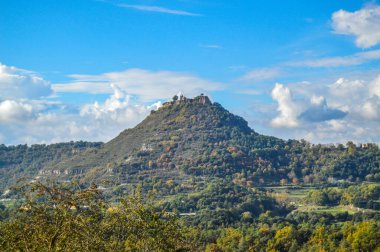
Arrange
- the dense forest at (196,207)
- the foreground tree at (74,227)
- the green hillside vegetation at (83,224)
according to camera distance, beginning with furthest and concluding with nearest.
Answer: the dense forest at (196,207) → the green hillside vegetation at (83,224) → the foreground tree at (74,227)

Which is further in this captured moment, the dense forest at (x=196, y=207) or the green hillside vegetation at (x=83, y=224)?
the dense forest at (x=196, y=207)

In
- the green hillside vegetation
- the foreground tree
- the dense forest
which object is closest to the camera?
the foreground tree

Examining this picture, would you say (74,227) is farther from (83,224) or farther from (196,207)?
(196,207)

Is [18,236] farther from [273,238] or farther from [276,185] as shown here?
[276,185]

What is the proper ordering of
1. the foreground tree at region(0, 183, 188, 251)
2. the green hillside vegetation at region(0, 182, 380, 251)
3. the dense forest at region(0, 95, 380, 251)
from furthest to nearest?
the dense forest at region(0, 95, 380, 251) → the green hillside vegetation at region(0, 182, 380, 251) → the foreground tree at region(0, 183, 188, 251)

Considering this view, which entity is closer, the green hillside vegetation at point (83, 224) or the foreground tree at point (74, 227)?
the foreground tree at point (74, 227)

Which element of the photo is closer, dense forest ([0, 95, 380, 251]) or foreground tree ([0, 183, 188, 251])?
foreground tree ([0, 183, 188, 251])

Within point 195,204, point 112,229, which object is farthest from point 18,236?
point 195,204

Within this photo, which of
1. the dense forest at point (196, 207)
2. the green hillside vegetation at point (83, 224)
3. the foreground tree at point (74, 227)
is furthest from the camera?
the dense forest at point (196, 207)

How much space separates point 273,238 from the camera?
284 feet

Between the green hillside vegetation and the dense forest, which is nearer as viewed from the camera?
the green hillside vegetation

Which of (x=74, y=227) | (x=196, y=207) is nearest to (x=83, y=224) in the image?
(x=74, y=227)

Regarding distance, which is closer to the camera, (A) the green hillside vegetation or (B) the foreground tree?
(B) the foreground tree

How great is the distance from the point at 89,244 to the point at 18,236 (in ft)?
10.7
